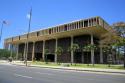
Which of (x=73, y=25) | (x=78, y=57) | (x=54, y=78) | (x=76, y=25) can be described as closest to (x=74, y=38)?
(x=78, y=57)

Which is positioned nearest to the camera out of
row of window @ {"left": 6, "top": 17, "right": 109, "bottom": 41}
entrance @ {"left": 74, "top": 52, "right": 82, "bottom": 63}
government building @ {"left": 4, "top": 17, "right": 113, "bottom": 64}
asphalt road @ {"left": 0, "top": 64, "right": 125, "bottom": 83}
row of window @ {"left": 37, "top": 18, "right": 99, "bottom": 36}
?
asphalt road @ {"left": 0, "top": 64, "right": 125, "bottom": 83}

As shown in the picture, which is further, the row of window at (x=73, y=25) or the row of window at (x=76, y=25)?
the row of window at (x=73, y=25)

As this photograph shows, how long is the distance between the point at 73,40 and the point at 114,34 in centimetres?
3329

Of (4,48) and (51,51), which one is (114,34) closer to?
(51,51)

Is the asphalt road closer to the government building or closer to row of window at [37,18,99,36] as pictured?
the government building

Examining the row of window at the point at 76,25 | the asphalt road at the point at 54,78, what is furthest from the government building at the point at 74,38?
the asphalt road at the point at 54,78

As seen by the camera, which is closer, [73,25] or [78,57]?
[73,25]

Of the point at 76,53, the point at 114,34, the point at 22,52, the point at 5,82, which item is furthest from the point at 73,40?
the point at 5,82

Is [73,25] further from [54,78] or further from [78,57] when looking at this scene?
[54,78]

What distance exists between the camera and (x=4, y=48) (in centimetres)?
12494

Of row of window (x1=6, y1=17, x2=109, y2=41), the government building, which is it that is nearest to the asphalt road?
the government building

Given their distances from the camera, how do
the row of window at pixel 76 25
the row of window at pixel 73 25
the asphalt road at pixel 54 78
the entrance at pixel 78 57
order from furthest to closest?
the entrance at pixel 78 57 < the row of window at pixel 73 25 < the row of window at pixel 76 25 < the asphalt road at pixel 54 78

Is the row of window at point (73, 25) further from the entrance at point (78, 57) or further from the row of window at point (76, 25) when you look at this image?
the entrance at point (78, 57)

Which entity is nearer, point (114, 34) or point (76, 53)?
point (114, 34)
